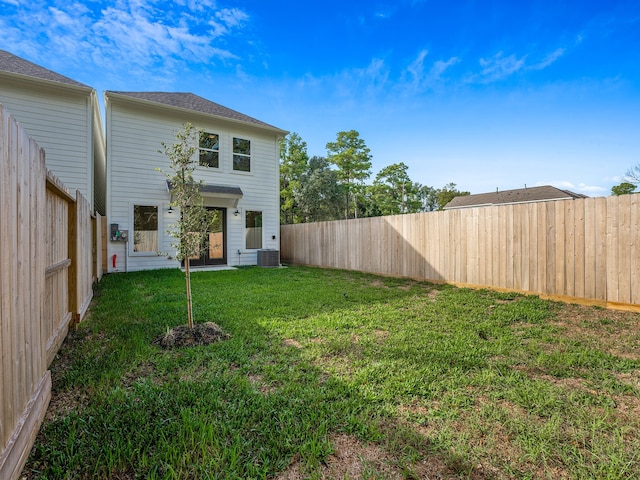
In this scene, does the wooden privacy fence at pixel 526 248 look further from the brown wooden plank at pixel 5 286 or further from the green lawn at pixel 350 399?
the brown wooden plank at pixel 5 286

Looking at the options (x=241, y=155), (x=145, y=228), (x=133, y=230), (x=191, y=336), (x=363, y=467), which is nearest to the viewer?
(x=363, y=467)

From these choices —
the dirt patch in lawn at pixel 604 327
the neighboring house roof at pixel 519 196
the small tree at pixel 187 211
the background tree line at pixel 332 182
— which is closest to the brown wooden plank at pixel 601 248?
the dirt patch in lawn at pixel 604 327

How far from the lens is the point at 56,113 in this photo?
8.18 meters

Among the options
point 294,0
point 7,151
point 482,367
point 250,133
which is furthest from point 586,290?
point 250,133

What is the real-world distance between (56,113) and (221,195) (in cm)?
474

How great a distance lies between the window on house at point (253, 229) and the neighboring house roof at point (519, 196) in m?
18.6

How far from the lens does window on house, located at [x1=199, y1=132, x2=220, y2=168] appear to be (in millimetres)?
10242

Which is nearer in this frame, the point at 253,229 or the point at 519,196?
the point at 253,229

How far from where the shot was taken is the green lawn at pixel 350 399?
1567 millimetres

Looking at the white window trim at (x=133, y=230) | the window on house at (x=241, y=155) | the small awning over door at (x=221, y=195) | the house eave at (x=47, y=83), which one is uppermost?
the house eave at (x=47, y=83)

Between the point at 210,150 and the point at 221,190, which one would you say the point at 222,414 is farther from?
the point at 210,150

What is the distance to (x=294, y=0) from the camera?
289 inches

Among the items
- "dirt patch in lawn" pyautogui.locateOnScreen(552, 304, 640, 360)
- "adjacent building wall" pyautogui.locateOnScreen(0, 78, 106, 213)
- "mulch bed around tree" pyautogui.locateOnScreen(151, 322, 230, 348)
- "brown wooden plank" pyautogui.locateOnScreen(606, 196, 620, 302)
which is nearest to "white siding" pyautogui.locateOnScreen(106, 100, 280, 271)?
"adjacent building wall" pyautogui.locateOnScreen(0, 78, 106, 213)

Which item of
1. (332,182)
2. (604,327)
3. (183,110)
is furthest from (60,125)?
(332,182)
